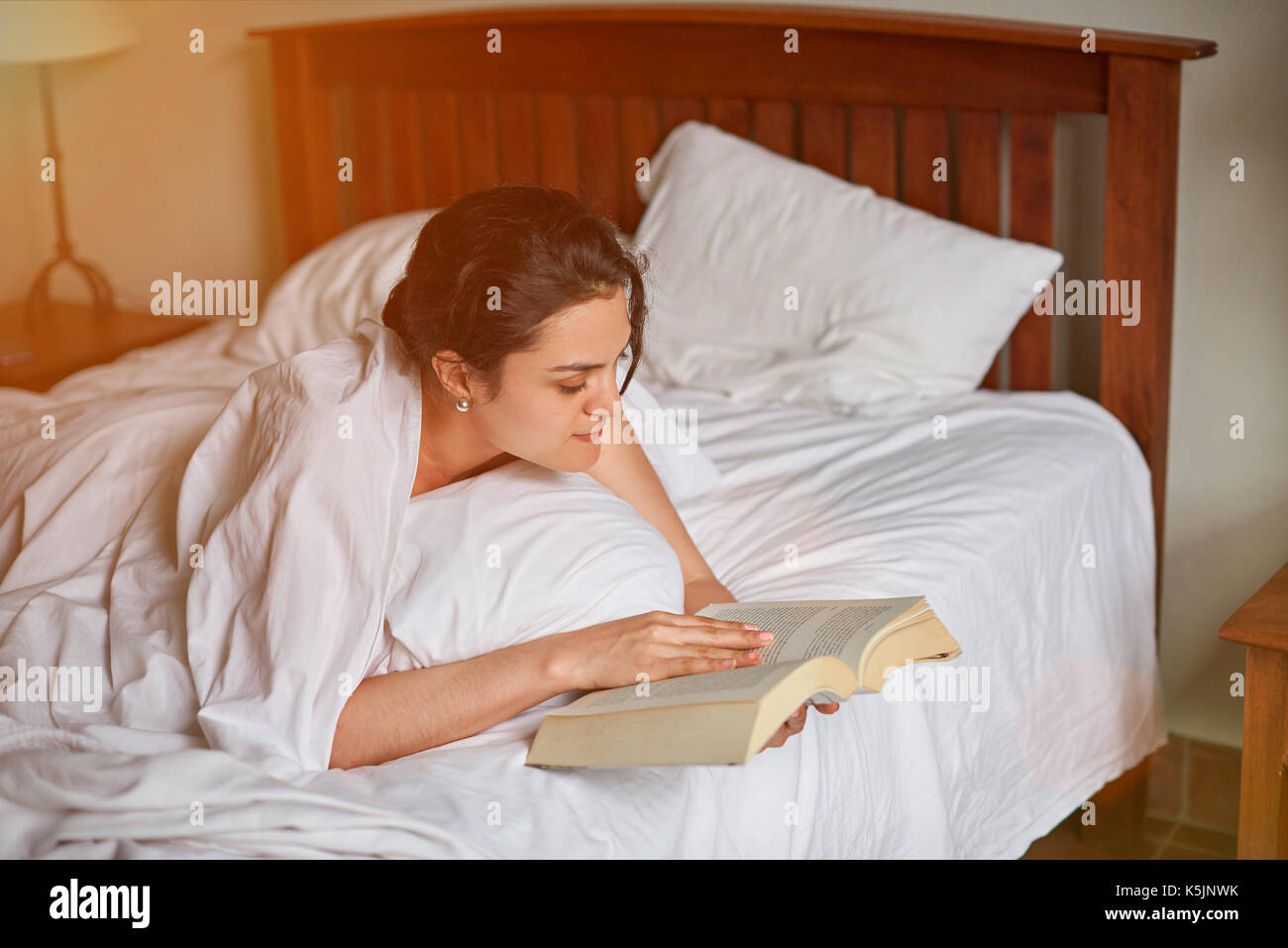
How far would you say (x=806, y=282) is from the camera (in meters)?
1.92

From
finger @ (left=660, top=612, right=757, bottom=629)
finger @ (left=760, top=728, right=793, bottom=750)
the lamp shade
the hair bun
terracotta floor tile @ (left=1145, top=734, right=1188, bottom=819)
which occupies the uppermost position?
the lamp shade

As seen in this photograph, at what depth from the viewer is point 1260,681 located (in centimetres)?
132

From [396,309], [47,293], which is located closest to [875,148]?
[396,309]

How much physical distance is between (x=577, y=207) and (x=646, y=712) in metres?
0.47

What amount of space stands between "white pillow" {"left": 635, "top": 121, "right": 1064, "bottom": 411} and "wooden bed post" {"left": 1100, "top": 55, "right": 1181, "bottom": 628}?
11 cm

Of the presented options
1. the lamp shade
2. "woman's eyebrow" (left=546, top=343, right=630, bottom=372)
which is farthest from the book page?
the lamp shade

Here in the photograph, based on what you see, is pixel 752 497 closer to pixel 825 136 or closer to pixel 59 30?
pixel 825 136

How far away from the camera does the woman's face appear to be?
3.64ft

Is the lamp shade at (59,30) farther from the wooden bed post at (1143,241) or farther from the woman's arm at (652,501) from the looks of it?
the wooden bed post at (1143,241)

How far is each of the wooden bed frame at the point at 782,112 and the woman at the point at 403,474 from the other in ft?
2.05

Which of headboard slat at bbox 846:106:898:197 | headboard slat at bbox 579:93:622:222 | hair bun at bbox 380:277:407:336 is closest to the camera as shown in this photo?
hair bun at bbox 380:277:407:336

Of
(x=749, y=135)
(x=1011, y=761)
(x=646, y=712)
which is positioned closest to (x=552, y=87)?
(x=749, y=135)

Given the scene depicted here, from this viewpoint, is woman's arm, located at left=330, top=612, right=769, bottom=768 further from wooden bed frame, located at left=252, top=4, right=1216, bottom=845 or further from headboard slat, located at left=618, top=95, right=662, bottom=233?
headboard slat, located at left=618, top=95, right=662, bottom=233
